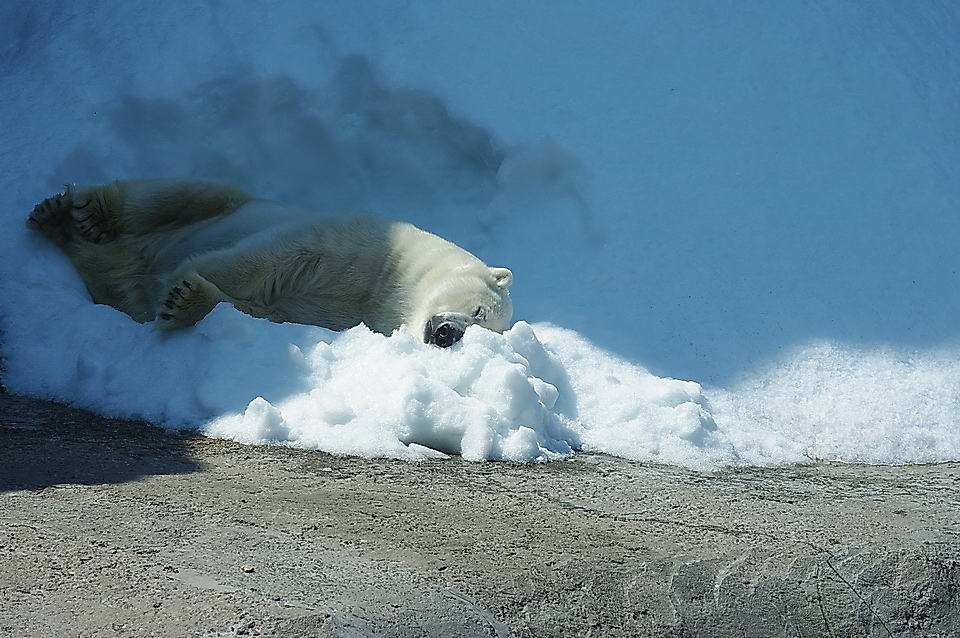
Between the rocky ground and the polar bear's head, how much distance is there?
1.21 meters

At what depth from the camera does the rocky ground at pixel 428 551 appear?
1702mm

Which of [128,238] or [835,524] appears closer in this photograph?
[835,524]

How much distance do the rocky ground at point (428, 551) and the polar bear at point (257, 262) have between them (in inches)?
48.5

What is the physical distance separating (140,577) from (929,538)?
5.83 feet

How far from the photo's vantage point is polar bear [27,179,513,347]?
4.14 metres

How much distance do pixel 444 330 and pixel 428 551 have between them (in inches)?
65.8

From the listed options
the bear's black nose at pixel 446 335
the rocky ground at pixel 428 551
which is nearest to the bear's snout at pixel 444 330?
the bear's black nose at pixel 446 335

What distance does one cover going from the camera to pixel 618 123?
5504 mm

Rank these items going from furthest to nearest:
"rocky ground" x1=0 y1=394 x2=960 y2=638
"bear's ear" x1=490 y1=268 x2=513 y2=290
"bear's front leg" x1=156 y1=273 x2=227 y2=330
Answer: "bear's ear" x1=490 y1=268 x2=513 y2=290
"bear's front leg" x1=156 y1=273 x2=227 y2=330
"rocky ground" x1=0 y1=394 x2=960 y2=638

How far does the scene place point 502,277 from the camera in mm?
4266

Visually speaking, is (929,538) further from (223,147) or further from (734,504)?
(223,147)

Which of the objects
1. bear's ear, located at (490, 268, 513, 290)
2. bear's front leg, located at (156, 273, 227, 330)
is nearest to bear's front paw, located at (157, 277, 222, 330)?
bear's front leg, located at (156, 273, 227, 330)

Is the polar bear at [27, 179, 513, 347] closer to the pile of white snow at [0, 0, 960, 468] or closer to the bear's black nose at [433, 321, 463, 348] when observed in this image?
the bear's black nose at [433, 321, 463, 348]

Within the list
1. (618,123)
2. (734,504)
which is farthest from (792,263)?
(734,504)
